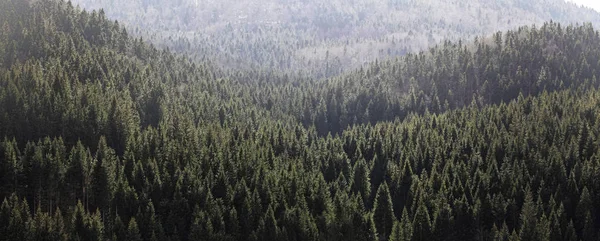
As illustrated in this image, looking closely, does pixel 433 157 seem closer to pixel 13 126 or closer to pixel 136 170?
pixel 136 170

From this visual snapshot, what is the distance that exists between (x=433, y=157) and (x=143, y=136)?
61.8 m

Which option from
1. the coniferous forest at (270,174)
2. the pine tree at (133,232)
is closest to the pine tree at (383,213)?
the coniferous forest at (270,174)

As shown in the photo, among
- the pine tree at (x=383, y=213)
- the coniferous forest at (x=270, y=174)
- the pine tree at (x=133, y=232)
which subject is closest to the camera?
the pine tree at (x=133, y=232)

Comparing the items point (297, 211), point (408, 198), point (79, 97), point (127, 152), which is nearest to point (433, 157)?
point (408, 198)

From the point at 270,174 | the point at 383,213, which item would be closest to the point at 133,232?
the point at 270,174

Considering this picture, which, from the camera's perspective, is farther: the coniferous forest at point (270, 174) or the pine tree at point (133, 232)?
the coniferous forest at point (270, 174)

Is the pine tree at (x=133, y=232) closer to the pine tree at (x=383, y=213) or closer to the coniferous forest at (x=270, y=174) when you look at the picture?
the coniferous forest at (x=270, y=174)

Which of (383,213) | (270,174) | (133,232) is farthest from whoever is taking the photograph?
(270,174)

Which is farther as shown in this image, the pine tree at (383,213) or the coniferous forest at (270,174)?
the pine tree at (383,213)

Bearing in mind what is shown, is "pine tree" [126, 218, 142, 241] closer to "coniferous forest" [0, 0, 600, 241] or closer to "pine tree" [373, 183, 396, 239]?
"coniferous forest" [0, 0, 600, 241]

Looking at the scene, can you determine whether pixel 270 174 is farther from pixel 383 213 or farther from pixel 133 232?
pixel 133 232

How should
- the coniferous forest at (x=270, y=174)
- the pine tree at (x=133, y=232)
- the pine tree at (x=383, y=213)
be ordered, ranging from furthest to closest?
the pine tree at (x=383, y=213) → the coniferous forest at (x=270, y=174) → the pine tree at (x=133, y=232)

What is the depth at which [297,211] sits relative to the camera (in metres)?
98.2

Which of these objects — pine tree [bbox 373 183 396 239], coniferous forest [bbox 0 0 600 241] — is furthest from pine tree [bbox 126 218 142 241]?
pine tree [bbox 373 183 396 239]
